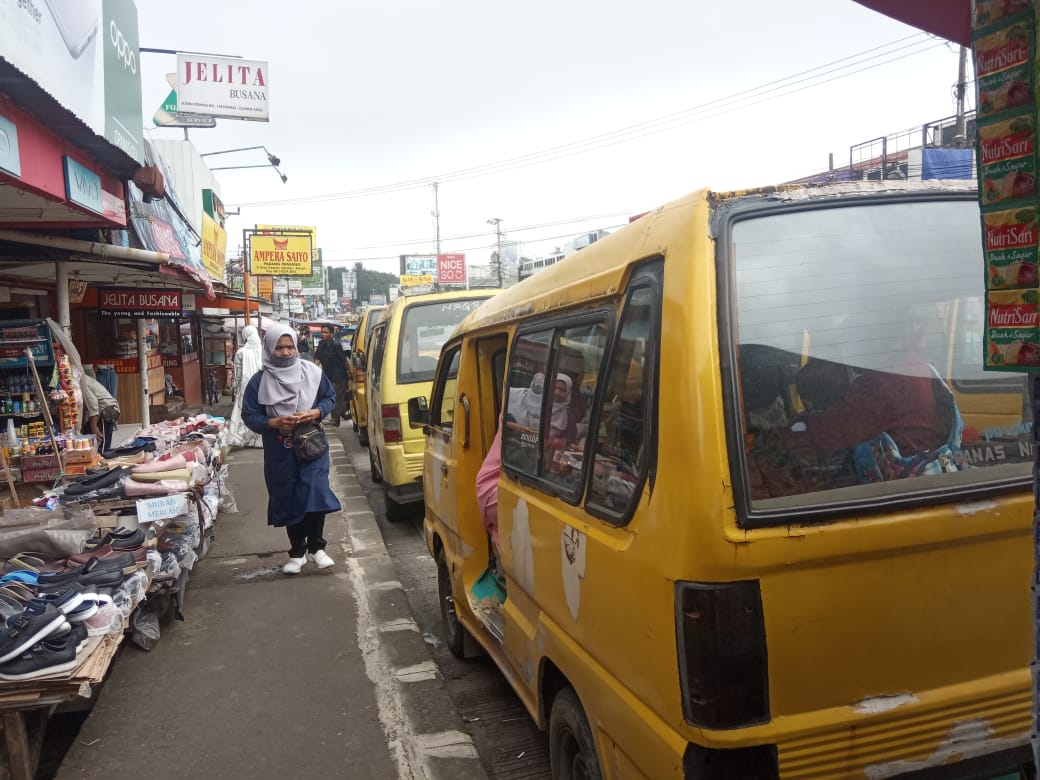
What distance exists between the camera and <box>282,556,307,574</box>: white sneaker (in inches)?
223

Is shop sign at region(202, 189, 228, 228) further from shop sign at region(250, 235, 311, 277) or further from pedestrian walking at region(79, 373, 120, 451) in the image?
pedestrian walking at region(79, 373, 120, 451)

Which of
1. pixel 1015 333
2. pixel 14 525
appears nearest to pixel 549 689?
pixel 1015 333

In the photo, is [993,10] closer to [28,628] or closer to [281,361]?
[28,628]

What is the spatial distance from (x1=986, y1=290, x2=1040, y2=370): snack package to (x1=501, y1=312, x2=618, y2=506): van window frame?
2.94 ft

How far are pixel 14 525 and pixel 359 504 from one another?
420cm

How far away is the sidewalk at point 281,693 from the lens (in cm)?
322

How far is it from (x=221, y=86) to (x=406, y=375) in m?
15.4

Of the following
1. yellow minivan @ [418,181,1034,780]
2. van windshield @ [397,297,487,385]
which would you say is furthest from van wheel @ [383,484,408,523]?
yellow minivan @ [418,181,1034,780]

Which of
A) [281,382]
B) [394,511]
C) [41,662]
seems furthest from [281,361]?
[41,662]

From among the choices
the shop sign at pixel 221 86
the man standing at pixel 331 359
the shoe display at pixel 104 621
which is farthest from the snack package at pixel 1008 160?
the shop sign at pixel 221 86

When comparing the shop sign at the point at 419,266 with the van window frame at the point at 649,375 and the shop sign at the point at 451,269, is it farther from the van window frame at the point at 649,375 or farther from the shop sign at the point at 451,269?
the van window frame at the point at 649,375

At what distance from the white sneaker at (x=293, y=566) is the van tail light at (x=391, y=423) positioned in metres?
1.57

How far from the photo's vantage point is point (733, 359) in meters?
1.72

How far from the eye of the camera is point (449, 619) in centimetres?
431
